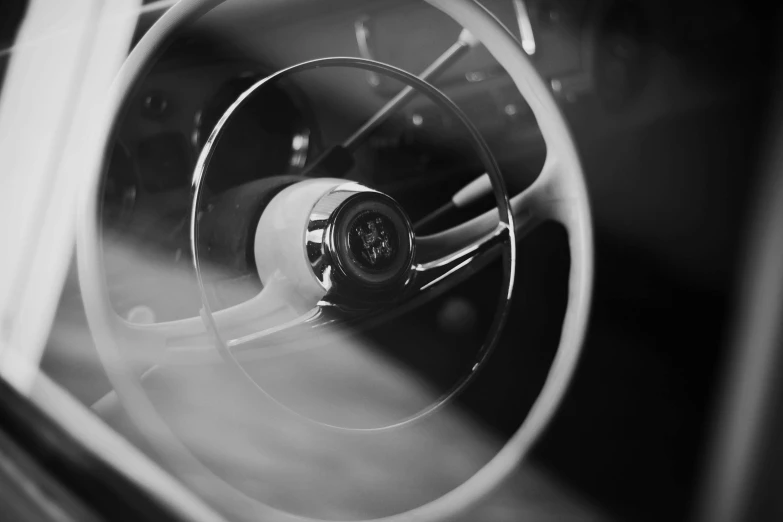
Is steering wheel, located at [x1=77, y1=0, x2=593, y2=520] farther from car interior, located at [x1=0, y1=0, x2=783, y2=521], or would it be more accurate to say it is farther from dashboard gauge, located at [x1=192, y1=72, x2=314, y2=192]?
dashboard gauge, located at [x1=192, y1=72, x2=314, y2=192]

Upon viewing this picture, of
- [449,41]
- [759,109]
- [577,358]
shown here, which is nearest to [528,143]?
[449,41]

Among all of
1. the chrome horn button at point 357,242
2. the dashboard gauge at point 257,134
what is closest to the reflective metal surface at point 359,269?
the chrome horn button at point 357,242

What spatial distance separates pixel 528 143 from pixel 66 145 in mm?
1026

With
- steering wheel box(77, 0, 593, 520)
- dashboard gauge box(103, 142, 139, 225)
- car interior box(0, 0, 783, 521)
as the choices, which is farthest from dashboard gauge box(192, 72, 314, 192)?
steering wheel box(77, 0, 593, 520)

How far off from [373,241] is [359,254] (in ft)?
0.09

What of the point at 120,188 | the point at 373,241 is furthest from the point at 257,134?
the point at 373,241

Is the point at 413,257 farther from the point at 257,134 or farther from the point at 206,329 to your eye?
the point at 257,134

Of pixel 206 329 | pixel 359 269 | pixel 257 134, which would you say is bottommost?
pixel 206 329

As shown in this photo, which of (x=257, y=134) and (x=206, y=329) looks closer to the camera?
(x=206, y=329)

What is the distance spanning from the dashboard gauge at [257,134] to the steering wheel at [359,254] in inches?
10.3

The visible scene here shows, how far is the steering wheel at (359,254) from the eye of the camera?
0.68m

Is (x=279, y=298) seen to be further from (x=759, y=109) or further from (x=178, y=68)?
(x=759, y=109)

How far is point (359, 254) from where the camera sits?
0.80 metres

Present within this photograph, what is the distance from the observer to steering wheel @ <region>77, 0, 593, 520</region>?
2.22 feet
